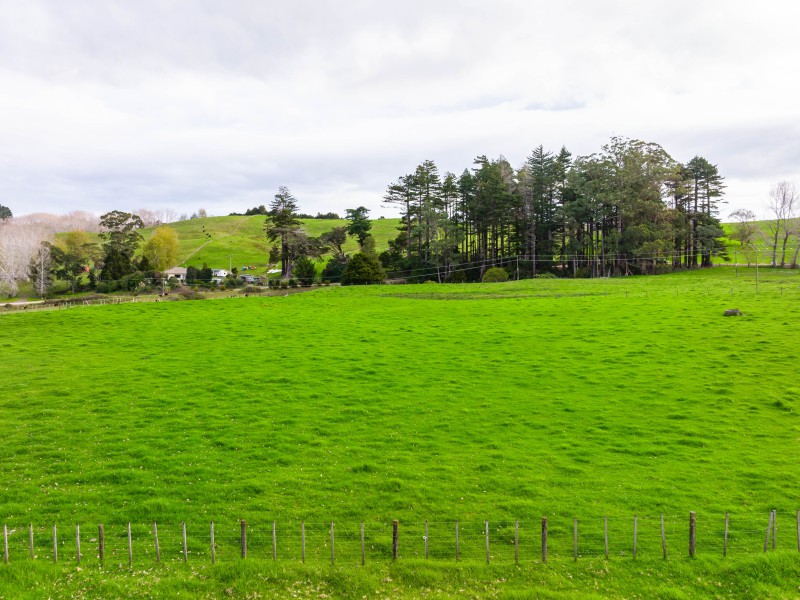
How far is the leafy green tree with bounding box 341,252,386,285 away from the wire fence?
75.0m

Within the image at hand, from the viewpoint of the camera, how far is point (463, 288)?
79250 mm

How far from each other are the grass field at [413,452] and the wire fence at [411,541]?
4.0 inches

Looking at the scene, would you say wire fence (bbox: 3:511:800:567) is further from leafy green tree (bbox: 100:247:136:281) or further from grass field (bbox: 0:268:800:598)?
leafy green tree (bbox: 100:247:136:281)

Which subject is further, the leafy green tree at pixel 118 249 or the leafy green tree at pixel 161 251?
the leafy green tree at pixel 161 251

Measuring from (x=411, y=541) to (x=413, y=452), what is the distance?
6.72 meters

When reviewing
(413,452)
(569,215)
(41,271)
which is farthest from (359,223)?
(413,452)

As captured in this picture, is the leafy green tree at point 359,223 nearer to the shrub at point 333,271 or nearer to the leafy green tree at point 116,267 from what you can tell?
Result: the shrub at point 333,271

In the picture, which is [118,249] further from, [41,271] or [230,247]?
[230,247]

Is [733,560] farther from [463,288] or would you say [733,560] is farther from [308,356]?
[463,288]

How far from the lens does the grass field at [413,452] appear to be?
14.6 meters

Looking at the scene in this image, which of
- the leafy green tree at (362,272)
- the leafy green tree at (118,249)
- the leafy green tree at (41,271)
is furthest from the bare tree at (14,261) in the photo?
the leafy green tree at (362,272)

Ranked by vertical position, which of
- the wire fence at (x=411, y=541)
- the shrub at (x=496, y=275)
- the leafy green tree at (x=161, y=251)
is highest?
the leafy green tree at (x=161, y=251)

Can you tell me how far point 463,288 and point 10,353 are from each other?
56306mm

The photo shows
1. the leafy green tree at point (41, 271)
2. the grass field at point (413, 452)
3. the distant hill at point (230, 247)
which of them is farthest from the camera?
the distant hill at point (230, 247)
